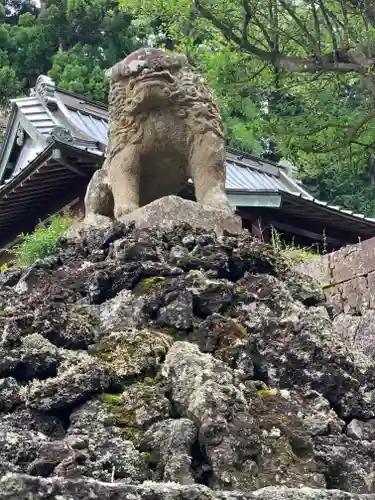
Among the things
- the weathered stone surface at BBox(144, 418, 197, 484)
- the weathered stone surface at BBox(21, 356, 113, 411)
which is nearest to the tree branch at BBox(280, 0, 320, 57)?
the weathered stone surface at BBox(21, 356, 113, 411)

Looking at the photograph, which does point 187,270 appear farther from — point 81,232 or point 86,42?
point 86,42

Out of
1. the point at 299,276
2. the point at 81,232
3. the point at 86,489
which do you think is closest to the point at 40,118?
the point at 81,232

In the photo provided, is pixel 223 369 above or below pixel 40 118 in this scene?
below

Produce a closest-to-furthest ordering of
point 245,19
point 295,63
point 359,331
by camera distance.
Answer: point 359,331 → point 295,63 → point 245,19

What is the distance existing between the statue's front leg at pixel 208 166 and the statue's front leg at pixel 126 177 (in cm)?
33

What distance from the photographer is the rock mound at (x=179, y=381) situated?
275 cm

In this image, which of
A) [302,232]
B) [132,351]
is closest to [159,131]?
[132,351]

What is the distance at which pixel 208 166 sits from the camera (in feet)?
17.1

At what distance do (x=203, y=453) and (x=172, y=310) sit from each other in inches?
36.1

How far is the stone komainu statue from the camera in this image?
5.20m

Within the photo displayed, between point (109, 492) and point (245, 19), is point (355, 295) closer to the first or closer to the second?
point (245, 19)

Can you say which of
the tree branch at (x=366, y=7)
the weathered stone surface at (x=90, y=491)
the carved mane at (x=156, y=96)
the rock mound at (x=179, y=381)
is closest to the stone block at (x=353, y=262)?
the carved mane at (x=156, y=96)

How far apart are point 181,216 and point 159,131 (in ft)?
2.38

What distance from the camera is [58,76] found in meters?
18.5
